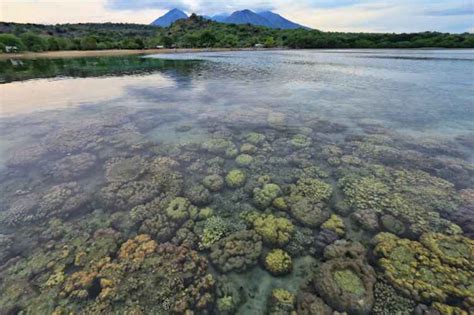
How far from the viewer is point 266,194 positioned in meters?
8.32

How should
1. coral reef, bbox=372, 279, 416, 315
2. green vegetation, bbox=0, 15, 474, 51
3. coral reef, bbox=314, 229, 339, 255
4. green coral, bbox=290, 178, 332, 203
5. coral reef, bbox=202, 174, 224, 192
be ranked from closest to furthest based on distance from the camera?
1. coral reef, bbox=372, 279, 416, 315
2. coral reef, bbox=314, 229, 339, 255
3. green coral, bbox=290, 178, 332, 203
4. coral reef, bbox=202, 174, 224, 192
5. green vegetation, bbox=0, 15, 474, 51

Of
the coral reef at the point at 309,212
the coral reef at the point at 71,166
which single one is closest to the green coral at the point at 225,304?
the coral reef at the point at 309,212

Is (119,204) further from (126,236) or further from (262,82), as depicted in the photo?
(262,82)

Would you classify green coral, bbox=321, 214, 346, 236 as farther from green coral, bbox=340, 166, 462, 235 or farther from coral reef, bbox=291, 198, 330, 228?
green coral, bbox=340, 166, 462, 235

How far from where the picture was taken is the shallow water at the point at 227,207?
5.16 meters

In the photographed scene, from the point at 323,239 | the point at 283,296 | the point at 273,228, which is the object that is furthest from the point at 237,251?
the point at 323,239

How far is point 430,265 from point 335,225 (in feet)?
7.29

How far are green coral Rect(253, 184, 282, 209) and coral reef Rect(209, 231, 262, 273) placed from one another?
1.45 m

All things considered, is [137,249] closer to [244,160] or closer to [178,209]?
[178,209]

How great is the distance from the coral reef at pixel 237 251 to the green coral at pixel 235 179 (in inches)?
99.6

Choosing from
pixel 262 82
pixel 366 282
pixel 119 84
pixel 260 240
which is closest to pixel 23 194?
pixel 260 240

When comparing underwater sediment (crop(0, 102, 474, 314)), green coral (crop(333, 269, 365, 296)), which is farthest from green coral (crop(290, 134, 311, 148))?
green coral (crop(333, 269, 365, 296))

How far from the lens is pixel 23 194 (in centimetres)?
850

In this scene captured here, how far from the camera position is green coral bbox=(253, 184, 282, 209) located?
26.2 ft
